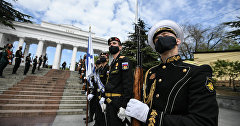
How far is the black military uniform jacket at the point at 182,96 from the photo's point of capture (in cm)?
78

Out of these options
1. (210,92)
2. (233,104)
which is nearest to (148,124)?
(210,92)

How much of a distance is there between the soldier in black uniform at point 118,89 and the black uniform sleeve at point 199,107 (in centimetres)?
107

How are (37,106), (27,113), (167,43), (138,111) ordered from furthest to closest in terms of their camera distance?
1. (37,106)
2. (27,113)
3. (167,43)
4. (138,111)

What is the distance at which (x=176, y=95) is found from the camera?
37.9 inches

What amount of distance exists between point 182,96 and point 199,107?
158 millimetres

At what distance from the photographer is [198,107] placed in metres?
0.79

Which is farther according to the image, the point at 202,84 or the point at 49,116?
the point at 49,116

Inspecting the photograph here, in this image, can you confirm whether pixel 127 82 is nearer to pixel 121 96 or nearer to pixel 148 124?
pixel 121 96

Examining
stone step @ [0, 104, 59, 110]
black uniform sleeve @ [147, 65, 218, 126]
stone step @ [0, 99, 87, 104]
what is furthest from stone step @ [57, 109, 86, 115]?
black uniform sleeve @ [147, 65, 218, 126]

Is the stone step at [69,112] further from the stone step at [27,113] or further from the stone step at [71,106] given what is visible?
the stone step at [71,106]

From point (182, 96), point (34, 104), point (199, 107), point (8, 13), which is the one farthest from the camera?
point (8, 13)

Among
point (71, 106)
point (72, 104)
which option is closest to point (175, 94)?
point (71, 106)

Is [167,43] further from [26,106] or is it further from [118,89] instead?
[26,106]

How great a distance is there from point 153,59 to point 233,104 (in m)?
6.52
